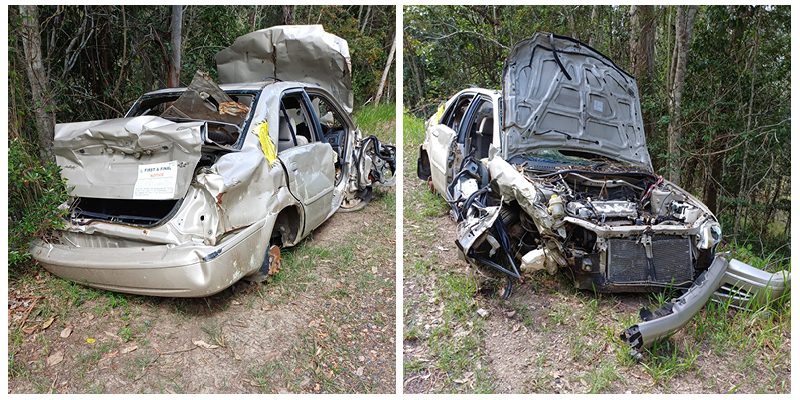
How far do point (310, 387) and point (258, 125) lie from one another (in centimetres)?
191

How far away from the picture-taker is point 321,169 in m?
4.21

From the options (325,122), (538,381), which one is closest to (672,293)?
(538,381)

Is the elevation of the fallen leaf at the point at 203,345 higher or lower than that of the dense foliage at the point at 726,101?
lower

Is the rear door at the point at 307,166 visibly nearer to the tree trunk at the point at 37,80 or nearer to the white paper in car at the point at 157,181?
the white paper in car at the point at 157,181

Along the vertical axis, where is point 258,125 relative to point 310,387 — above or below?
above

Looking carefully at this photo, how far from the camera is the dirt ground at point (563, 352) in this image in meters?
2.62

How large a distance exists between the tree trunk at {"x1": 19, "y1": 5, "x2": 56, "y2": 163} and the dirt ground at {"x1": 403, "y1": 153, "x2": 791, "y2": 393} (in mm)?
3120

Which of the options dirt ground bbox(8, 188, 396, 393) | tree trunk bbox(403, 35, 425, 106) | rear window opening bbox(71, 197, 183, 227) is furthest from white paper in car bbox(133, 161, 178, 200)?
tree trunk bbox(403, 35, 425, 106)

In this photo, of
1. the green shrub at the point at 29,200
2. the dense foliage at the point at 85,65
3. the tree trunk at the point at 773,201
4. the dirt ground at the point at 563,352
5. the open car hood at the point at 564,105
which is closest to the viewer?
the dirt ground at the point at 563,352

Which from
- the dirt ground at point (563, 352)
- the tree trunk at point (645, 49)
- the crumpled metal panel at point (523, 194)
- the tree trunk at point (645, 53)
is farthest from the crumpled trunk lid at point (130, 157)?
the tree trunk at point (645, 49)

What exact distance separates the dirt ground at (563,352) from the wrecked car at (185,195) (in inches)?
50.1

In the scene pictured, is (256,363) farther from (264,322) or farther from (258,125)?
(258,125)

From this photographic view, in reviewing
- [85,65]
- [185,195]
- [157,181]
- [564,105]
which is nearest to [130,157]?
[157,181]

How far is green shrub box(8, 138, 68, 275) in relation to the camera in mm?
2857
